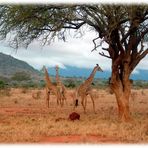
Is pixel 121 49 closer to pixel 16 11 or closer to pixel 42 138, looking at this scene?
pixel 16 11

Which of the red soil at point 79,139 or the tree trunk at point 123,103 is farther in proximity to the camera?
the tree trunk at point 123,103

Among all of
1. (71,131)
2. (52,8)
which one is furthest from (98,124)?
(52,8)

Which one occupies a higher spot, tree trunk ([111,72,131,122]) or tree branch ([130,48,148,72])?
tree branch ([130,48,148,72])

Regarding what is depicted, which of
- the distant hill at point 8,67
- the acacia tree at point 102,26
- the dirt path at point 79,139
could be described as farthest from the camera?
the distant hill at point 8,67

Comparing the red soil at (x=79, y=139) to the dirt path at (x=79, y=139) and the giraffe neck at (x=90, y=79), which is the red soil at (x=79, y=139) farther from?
the giraffe neck at (x=90, y=79)

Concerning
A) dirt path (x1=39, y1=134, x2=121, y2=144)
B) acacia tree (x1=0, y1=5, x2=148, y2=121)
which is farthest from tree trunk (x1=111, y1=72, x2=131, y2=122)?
dirt path (x1=39, y1=134, x2=121, y2=144)

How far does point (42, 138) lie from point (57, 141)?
0.58 metres

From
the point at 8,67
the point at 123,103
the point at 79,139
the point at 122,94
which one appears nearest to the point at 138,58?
the point at 122,94

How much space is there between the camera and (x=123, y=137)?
1195 cm

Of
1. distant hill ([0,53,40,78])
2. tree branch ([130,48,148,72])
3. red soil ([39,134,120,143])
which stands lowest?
red soil ([39,134,120,143])

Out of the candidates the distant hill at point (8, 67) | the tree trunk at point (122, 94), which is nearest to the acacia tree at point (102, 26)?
the tree trunk at point (122, 94)

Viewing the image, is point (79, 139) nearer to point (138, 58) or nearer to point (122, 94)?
point (122, 94)

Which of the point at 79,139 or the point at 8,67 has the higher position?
the point at 8,67

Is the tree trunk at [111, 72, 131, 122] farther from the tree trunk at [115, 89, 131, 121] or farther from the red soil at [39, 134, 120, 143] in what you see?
the red soil at [39, 134, 120, 143]
